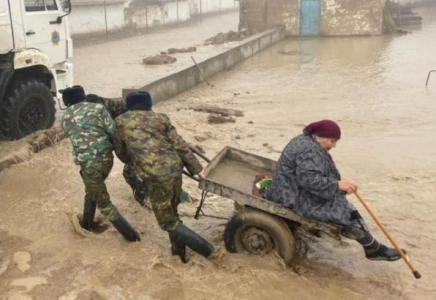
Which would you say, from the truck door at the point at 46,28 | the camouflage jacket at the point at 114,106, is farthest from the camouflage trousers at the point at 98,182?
the truck door at the point at 46,28

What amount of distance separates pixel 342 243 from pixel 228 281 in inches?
57.7

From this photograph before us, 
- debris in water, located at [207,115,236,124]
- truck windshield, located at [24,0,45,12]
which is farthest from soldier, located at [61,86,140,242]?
debris in water, located at [207,115,236,124]

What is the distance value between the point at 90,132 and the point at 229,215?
76.2 inches

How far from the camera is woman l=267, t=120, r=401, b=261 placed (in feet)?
12.7

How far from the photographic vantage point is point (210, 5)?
4456 centimetres

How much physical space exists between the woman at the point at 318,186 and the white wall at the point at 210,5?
37549 mm

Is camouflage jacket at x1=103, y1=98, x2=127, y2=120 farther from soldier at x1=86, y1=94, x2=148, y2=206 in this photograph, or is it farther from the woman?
the woman

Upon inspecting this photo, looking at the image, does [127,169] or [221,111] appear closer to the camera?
[127,169]

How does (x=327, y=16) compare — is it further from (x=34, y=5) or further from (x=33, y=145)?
(x=33, y=145)

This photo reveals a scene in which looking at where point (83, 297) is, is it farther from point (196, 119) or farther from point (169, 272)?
point (196, 119)

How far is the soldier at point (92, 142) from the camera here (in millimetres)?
4367

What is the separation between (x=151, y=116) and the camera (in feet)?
13.6

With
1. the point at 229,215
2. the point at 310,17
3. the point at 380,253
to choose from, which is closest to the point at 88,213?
the point at 229,215

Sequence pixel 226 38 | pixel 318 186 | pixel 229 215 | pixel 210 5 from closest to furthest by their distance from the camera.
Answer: pixel 318 186 → pixel 229 215 → pixel 226 38 → pixel 210 5
